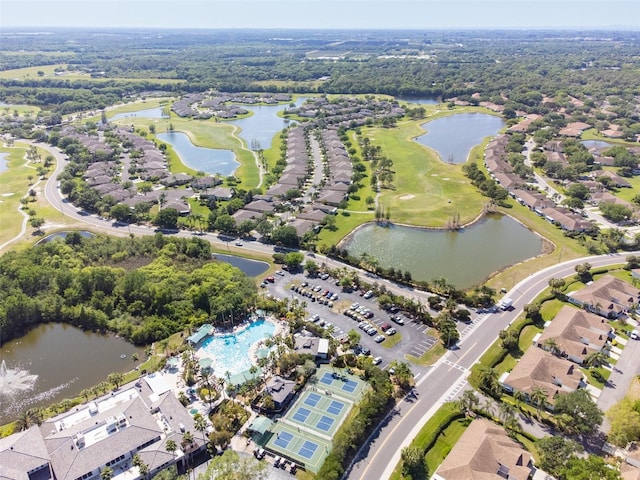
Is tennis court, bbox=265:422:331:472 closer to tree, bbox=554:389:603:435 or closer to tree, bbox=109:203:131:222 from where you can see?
tree, bbox=554:389:603:435

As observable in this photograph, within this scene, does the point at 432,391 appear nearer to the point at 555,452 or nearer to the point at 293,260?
the point at 555,452

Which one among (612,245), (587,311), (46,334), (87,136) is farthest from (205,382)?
(87,136)

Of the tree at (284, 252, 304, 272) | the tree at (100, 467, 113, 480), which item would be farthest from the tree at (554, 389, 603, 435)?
the tree at (100, 467, 113, 480)

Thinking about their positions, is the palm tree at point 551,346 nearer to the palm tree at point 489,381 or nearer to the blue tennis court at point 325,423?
the palm tree at point 489,381

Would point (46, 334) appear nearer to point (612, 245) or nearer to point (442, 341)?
point (442, 341)

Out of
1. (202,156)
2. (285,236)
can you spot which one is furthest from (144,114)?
(285,236)
